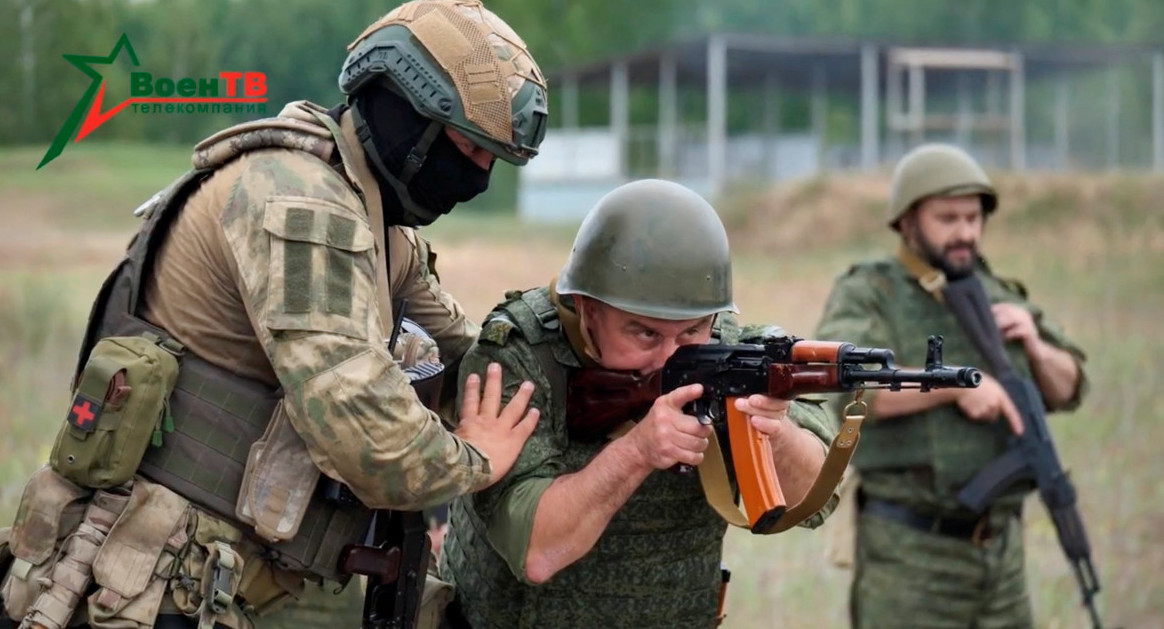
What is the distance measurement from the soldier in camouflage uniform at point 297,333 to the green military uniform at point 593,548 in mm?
144

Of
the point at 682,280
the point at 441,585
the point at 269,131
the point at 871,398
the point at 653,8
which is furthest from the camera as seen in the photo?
the point at 653,8

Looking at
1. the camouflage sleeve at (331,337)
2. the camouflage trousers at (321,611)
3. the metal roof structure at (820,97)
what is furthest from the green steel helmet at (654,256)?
the metal roof structure at (820,97)

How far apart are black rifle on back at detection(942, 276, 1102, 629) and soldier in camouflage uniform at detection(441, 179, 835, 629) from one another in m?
2.15

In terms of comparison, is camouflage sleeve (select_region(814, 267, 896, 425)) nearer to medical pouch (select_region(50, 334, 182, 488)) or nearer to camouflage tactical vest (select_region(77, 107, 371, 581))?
camouflage tactical vest (select_region(77, 107, 371, 581))

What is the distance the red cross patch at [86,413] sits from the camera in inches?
117

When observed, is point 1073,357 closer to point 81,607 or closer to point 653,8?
point 81,607

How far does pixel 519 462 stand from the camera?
10.9 feet

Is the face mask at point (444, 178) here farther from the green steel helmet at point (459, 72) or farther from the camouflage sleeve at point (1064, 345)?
the camouflage sleeve at point (1064, 345)

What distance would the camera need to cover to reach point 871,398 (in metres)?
5.52

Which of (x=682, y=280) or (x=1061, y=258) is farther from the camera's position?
(x=1061, y=258)

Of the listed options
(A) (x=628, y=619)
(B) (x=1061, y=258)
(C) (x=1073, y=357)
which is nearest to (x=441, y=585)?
(A) (x=628, y=619)

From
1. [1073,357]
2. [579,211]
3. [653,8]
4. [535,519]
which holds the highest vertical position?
[653,8]

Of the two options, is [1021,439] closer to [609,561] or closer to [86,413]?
[609,561]

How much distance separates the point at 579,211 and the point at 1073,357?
2131 cm
